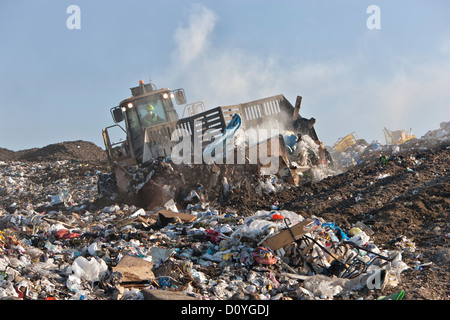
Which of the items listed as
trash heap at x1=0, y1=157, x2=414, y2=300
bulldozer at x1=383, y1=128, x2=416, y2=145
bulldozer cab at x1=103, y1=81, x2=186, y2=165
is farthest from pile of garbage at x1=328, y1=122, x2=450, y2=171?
trash heap at x1=0, y1=157, x2=414, y2=300

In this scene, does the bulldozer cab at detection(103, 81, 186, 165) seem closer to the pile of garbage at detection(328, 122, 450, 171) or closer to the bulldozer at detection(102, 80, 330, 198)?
the bulldozer at detection(102, 80, 330, 198)

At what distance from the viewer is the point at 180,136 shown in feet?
33.0

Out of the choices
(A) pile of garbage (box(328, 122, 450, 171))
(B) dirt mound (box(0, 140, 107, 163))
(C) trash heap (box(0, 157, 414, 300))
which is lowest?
(C) trash heap (box(0, 157, 414, 300))

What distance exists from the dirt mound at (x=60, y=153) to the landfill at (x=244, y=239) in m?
10.8

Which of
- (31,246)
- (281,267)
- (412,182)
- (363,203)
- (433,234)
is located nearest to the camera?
(281,267)

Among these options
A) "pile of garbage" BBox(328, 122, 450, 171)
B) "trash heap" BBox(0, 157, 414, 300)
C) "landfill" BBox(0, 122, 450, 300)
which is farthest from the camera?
"pile of garbage" BBox(328, 122, 450, 171)

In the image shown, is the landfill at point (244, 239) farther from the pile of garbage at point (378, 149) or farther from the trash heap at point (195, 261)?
the pile of garbage at point (378, 149)

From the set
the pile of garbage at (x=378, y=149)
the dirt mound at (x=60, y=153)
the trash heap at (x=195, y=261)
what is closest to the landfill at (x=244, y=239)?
the trash heap at (x=195, y=261)

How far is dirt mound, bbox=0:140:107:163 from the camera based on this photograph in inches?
825

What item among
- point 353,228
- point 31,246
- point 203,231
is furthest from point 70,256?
point 353,228

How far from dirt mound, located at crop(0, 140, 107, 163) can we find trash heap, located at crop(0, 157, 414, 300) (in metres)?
14.6
